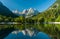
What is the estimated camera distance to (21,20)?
184 meters

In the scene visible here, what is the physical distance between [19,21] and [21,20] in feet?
12.2

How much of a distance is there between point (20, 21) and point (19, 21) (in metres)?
1.02

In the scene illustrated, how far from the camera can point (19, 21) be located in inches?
7126

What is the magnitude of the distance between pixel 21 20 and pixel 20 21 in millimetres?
3030

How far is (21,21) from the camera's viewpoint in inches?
7165

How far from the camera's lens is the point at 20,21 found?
595ft

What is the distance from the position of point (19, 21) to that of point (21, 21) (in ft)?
7.00

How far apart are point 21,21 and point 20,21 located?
1128 mm
